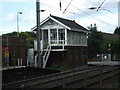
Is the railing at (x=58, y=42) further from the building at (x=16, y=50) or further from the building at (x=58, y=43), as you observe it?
the building at (x=16, y=50)

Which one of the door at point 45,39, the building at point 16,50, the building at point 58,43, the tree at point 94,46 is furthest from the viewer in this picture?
the tree at point 94,46

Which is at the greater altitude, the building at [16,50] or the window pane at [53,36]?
the window pane at [53,36]

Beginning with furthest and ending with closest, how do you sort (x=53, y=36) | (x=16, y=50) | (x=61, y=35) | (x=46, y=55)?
(x=53, y=36), (x=61, y=35), (x=16, y=50), (x=46, y=55)

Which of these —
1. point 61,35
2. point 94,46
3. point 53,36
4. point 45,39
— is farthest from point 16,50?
point 94,46

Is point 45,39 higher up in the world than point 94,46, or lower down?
higher up

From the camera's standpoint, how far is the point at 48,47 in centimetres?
3475

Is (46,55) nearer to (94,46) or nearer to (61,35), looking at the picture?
(61,35)

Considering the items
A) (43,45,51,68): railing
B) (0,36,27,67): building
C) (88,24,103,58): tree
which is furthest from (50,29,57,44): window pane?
(88,24,103,58): tree

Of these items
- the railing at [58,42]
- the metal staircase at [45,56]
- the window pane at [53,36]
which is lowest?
the metal staircase at [45,56]

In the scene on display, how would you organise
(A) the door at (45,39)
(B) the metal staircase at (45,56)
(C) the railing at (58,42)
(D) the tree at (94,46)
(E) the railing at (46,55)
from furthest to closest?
(D) the tree at (94,46) → (A) the door at (45,39) → (C) the railing at (58,42) → (E) the railing at (46,55) → (B) the metal staircase at (45,56)

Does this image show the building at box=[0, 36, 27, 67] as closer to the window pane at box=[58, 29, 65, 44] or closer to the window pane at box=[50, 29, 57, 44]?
the window pane at box=[50, 29, 57, 44]

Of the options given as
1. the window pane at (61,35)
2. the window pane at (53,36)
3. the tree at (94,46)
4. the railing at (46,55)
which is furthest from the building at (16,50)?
the tree at (94,46)

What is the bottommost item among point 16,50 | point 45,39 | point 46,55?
point 46,55

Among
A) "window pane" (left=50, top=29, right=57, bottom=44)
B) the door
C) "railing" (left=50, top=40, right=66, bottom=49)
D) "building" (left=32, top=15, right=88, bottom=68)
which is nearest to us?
"building" (left=32, top=15, right=88, bottom=68)
